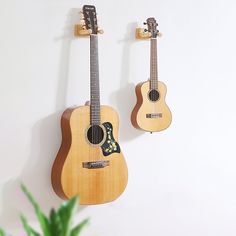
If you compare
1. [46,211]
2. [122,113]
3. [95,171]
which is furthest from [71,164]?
[122,113]

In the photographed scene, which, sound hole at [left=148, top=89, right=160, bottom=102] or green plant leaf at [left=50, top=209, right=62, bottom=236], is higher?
sound hole at [left=148, top=89, right=160, bottom=102]

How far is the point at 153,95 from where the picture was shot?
226 cm

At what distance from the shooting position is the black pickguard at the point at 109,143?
207 cm

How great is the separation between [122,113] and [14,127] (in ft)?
1.98

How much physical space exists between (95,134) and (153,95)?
0.43m

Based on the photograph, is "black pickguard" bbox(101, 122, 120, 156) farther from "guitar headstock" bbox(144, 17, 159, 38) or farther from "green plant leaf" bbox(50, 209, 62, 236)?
"green plant leaf" bbox(50, 209, 62, 236)

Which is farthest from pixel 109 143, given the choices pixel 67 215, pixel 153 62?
pixel 67 215

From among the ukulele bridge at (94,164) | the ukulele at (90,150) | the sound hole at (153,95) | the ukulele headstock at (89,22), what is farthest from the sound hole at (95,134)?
the ukulele headstock at (89,22)

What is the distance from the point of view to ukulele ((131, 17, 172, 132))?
2.23 meters

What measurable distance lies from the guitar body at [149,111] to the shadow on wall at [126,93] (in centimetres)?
4

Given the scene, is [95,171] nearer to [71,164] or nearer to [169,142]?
[71,164]

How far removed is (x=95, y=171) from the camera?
2.05m

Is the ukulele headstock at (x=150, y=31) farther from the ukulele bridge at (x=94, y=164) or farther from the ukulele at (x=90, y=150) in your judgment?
the ukulele bridge at (x=94, y=164)

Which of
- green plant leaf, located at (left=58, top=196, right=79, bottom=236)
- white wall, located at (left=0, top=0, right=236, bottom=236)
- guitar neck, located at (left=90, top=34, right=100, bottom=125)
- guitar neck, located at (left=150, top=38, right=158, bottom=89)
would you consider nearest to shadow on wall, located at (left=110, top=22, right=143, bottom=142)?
white wall, located at (left=0, top=0, right=236, bottom=236)
